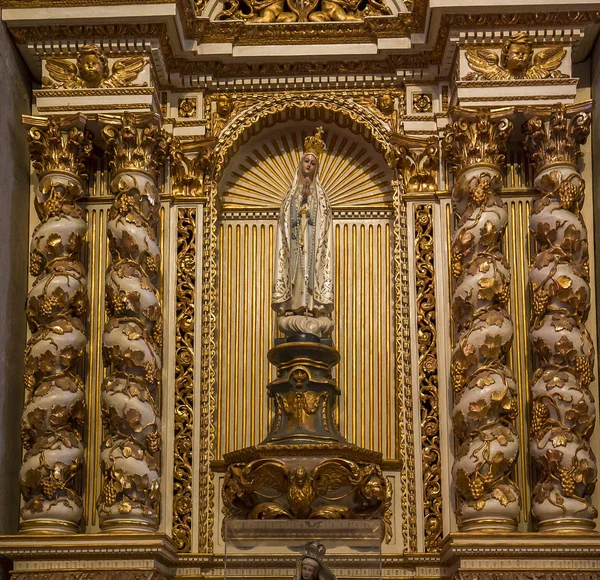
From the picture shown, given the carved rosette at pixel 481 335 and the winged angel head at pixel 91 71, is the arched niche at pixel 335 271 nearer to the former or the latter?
the carved rosette at pixel 481 335

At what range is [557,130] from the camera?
1218cm

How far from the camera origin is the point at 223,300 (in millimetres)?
12984

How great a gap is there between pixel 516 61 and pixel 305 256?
237cm

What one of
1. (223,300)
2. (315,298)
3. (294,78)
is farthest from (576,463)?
(294,78)

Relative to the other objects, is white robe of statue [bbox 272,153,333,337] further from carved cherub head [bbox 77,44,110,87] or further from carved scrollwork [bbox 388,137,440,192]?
carved cherub head [bbox 77,44,110,87]

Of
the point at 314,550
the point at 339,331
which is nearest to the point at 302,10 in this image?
the point at 339,331

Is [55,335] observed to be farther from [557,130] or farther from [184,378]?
[557,130]

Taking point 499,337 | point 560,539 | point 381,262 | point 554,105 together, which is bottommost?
point 560,539

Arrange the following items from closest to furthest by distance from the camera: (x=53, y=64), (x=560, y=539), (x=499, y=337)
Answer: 1. (x=560, y=539)
2. (x=499, y=337)
3. (x=53, y=64)

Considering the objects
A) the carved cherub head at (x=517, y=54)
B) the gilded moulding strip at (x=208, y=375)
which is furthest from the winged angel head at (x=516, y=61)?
the gilded moulding strip at (x=208, y=375)

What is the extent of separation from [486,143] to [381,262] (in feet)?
4.94

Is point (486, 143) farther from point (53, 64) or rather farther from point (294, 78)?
point (53, 64)

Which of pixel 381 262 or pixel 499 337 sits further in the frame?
pixel 381 262

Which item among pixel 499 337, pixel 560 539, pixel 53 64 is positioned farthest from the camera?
pixel 53 64
